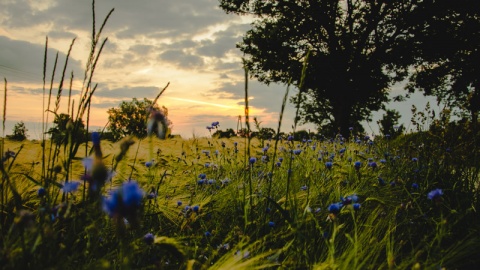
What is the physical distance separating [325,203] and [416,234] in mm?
585

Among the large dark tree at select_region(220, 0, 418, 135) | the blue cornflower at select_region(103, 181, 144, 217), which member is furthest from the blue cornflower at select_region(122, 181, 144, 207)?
the large dark tree at select_region(220, 0, 418, 135)

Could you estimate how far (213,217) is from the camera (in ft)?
7.48

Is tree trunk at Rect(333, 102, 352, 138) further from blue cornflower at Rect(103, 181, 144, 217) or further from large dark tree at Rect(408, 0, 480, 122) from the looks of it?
blue cornflower at Rect(103, 181, 144, 217)

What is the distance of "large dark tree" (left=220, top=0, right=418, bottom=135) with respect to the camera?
16266 millimetres

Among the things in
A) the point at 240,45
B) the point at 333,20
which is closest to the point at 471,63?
the point at 333,20

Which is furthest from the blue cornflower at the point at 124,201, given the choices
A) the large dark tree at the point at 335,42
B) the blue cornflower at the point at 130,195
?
the large dark tree at the point at 335,42

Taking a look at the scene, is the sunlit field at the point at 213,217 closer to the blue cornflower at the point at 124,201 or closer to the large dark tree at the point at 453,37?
the blue cornflower at the point at 124,201

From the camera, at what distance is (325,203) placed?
235 centimetres

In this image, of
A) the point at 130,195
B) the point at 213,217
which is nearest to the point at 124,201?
the point at 130,195

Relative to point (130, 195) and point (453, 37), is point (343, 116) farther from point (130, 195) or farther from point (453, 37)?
point (130, 195)

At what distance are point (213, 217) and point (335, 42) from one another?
16.2 meters

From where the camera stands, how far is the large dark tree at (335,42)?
53.4ft

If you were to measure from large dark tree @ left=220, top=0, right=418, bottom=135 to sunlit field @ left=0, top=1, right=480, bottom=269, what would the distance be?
13.1m

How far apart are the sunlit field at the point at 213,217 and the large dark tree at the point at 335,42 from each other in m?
13.1
